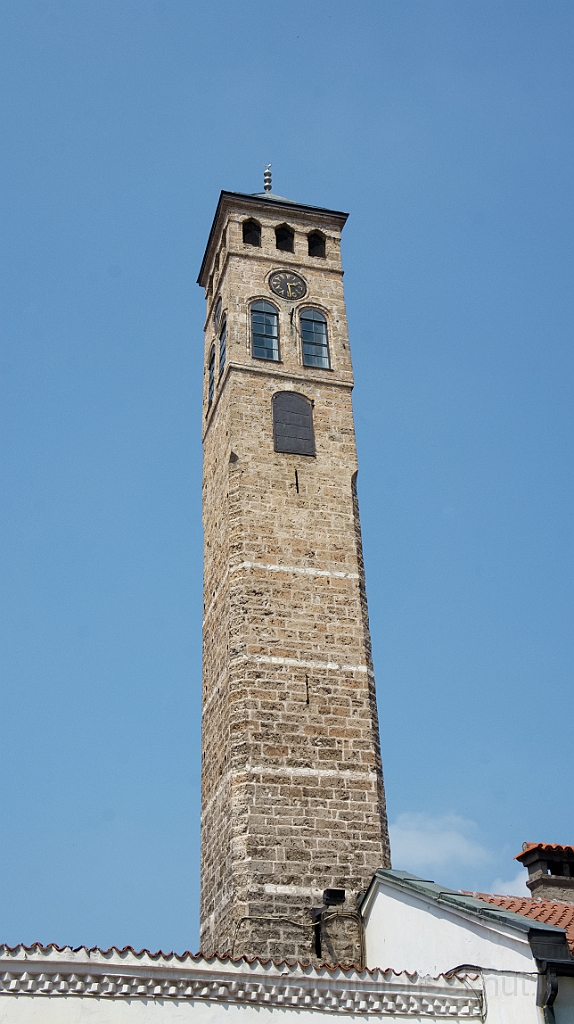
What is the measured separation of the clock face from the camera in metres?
22.4

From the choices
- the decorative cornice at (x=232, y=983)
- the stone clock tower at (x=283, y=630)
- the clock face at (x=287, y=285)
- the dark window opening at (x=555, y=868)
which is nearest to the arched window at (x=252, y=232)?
the stone clock tower at (x=283, y=630)

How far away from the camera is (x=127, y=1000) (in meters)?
11.2

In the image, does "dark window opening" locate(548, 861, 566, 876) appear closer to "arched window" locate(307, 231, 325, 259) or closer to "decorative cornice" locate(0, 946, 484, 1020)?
"decorative cornice" locate(0, 946, 484, 1020)

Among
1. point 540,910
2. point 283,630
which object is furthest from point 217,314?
point 540,910

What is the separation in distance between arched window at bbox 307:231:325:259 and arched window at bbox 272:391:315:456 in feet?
15.4

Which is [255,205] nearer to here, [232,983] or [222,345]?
[222,345]

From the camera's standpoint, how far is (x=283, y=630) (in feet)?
58.2

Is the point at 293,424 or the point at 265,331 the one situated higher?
the point at 265,331

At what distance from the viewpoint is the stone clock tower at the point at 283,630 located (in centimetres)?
1583

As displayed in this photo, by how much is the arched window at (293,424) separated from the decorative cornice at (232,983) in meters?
9.88

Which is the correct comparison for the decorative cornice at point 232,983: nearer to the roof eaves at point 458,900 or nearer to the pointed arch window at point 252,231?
the roof eaves at point 458,900

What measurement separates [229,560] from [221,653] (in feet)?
5.15

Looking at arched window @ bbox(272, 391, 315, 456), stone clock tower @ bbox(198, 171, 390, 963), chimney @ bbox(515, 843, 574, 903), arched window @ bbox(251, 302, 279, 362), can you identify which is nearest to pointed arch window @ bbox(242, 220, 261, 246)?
stone clock tower @ bbox(198, 171, 390, 963)

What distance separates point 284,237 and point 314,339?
3.21 meters
